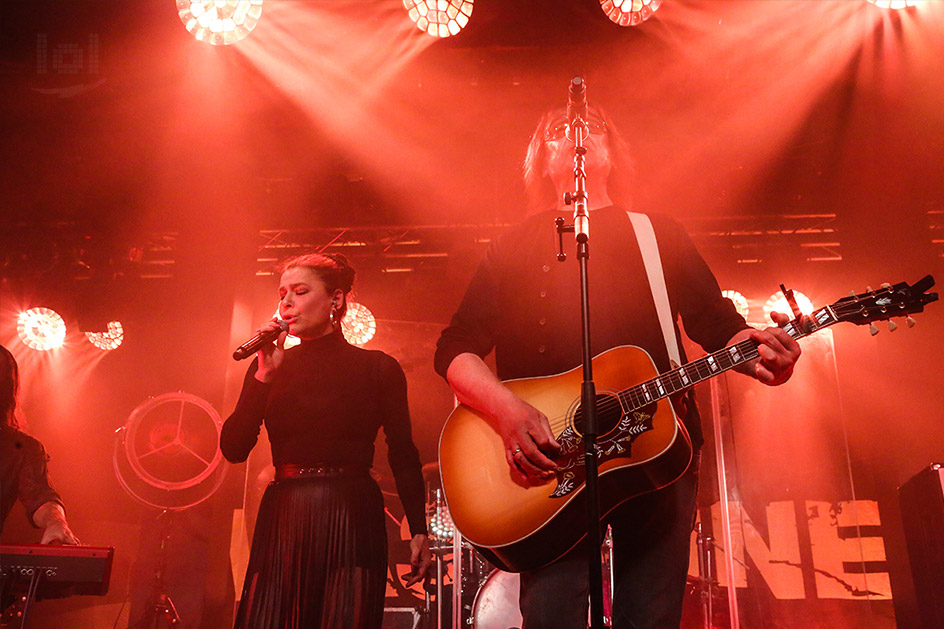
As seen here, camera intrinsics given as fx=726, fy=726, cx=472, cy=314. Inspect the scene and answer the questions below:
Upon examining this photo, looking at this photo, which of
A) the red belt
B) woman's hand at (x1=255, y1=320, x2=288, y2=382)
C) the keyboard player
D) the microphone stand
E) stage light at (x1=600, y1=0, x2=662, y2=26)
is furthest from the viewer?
stage light at (x1=600, y1=0, x2=662, y2=26)

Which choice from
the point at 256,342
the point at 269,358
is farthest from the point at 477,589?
the point at 256,342

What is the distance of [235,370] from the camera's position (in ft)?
25.4

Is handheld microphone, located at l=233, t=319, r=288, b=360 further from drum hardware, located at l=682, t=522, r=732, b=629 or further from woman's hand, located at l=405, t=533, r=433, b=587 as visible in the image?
drum hardware, located at l=682, t=522, r=732, b=629

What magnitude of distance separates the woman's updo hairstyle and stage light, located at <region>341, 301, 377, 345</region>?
13.8ft

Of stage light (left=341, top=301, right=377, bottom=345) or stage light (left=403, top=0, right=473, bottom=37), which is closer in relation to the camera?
stage light (left=403, top=0, right=473, bottom=37)

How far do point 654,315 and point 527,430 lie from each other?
2.06ft

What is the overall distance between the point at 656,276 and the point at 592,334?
0.97ft

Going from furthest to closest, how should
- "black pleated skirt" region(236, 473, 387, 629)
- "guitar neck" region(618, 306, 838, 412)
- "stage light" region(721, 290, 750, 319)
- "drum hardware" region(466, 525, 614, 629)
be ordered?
"stage light" region(721, 290, 750, 319) < "drum hardware" region(466, 525, 614, 629) < "black pleated skirt" region(236, 473, 387, 629) < "guitar neck" region(618, 306, 838, 412)

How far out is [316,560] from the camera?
117 inches

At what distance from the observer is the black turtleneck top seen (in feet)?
10.4

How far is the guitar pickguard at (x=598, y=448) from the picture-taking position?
2086 millimetres

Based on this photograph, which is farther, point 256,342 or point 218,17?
point 218,17

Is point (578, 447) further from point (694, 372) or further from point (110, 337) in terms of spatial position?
point (110, 337)

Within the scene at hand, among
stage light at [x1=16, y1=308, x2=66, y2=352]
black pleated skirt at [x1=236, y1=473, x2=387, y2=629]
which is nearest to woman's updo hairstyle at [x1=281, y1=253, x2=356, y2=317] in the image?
black pleated skirt at [x1=236, y1=473, x2=387, y2=629]
